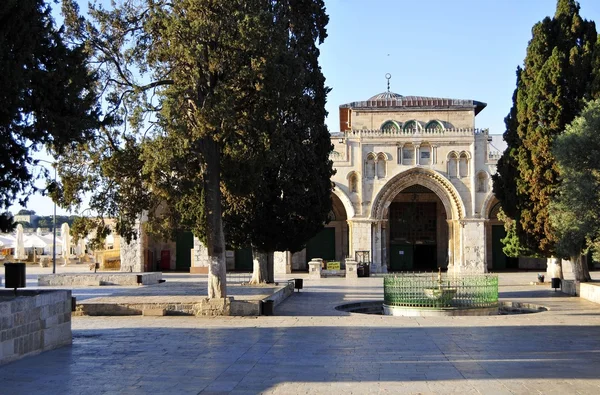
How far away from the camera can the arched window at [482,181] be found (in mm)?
37969

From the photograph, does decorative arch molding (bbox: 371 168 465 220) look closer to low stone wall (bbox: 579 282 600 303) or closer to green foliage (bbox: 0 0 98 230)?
low stone wall (bbox: 579 282 600 303)

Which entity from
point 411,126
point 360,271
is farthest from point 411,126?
point 360,271

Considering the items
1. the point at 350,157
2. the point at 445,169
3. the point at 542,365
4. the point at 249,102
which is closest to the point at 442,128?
the point at 445,169

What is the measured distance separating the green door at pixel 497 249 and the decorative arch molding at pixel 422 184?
16.6 ft

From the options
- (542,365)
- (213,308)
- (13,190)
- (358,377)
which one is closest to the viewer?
(358,377)

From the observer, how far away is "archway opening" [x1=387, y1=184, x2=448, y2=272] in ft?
141

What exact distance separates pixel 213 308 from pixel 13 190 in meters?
6.25

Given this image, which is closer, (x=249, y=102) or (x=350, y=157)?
(x=249, y=102)

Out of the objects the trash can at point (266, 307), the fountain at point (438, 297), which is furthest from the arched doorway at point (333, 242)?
the trash can at point (266, 307)

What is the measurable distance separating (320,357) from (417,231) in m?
33.7

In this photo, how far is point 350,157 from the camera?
38.5 metres

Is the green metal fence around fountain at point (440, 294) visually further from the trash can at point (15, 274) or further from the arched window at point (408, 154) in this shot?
the arched window at point (408, 154)

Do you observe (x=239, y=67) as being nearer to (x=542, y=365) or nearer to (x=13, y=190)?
(x=13, y=190)

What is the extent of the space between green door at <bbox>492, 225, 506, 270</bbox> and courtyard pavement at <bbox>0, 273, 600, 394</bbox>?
2603 cm
